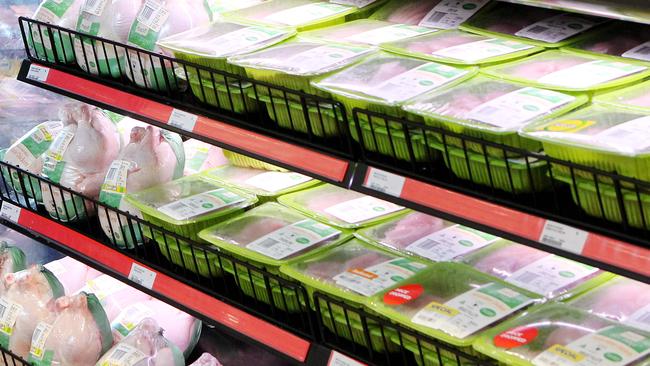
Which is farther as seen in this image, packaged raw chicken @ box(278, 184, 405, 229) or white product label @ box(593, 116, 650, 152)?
packaged raw chicken @ box(278, 184, 405, 229)

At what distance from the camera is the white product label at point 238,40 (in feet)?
6.57

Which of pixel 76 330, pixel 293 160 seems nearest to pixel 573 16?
pixel 293 160

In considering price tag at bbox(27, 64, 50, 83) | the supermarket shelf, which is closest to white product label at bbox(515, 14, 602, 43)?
the supermarket shelf

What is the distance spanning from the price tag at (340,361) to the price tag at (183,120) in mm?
604

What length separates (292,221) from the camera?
2.16 metres

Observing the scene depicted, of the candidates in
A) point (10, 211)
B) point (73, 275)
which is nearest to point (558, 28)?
point (10, 211)

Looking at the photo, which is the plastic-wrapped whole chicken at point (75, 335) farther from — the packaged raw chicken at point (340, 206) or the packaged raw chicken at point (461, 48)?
the packaged raw chicken at point (461, 48)

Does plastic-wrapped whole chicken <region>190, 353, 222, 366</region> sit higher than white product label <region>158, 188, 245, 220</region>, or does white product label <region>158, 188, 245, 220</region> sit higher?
white product label <region>158, 188, 245, 220</region>

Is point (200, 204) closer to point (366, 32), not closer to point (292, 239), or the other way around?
point (292, 239)

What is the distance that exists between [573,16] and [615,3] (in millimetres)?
249

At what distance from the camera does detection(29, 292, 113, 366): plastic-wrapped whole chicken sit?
2.45 metres

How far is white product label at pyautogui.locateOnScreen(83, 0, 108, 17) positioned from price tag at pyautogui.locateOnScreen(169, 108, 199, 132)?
416 millimetres

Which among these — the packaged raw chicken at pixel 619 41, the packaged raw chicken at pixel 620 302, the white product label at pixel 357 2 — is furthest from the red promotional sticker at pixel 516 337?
the white product label at pixel 357 2

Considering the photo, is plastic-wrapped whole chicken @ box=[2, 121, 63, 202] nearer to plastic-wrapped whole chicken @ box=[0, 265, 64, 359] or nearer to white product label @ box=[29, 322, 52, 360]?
plastic-wrapped whole chicken @ box=[0, 265, 64, 359]
